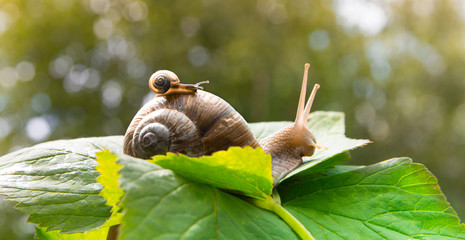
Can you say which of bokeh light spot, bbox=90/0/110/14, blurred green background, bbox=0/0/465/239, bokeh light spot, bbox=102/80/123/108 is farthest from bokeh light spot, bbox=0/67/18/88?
bokeh light spot, bbox=90/0/110/14

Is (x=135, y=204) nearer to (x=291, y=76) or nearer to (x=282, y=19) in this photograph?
(x=291, y=76)

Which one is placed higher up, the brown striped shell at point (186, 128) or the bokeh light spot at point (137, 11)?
the bokeh light spot at point (137, 11)

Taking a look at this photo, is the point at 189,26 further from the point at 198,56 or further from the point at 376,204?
the point at 376,204

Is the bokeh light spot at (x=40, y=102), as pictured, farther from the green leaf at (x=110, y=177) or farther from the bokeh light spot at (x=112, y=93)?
the green leaf at (x=110, y=177)

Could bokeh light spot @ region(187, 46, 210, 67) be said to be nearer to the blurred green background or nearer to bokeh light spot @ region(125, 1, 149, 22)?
the blurred green background

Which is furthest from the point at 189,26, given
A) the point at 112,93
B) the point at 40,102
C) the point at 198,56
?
the point at 40,102

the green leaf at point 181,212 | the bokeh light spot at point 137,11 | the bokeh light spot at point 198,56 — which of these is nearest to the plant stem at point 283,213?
the green leaf at point 181,212
